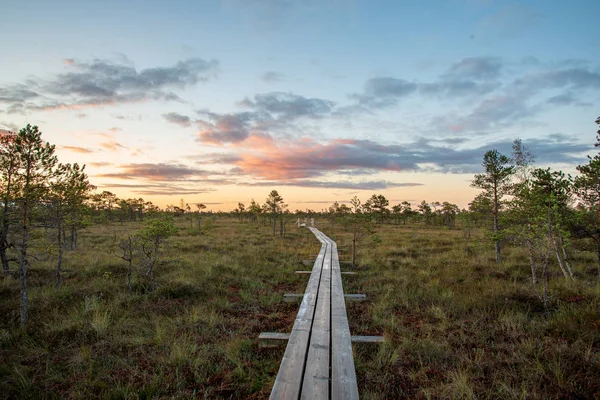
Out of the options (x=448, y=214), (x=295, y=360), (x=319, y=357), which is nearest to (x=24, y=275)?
(x=295, y=360)

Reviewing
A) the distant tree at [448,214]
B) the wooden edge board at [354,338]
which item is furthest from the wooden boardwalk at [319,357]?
the distant tree at [448,214]

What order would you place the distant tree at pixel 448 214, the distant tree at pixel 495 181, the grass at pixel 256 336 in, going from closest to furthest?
the grass at pixel 256 336, the distant tree at pixel 495 181, the distant tree at pixel 448 214

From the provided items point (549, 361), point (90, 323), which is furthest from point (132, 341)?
point (549, 361)

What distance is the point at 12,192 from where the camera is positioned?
6473 mm

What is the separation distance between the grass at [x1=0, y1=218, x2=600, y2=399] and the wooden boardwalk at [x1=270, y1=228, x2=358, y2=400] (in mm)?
440

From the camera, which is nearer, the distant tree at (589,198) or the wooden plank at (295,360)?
the wooden plank at (295,360)

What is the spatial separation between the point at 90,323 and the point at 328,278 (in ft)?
22.6

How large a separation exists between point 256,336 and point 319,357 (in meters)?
2.03

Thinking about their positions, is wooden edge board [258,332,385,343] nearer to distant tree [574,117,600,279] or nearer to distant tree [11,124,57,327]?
distant tree [11,124,57,327]

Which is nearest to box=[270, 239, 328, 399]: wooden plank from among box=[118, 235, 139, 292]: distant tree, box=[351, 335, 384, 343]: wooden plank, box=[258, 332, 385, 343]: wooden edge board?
box=[258, 332, 385, 343]: wooden edge board

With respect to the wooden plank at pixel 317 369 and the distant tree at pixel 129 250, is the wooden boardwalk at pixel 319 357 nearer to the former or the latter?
the wooden plank at pixel 317 369

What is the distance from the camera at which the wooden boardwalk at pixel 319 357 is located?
3.55m

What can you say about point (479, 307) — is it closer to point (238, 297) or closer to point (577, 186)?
point (577, 186)

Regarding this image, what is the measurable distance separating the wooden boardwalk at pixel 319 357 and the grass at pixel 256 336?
0.44m
